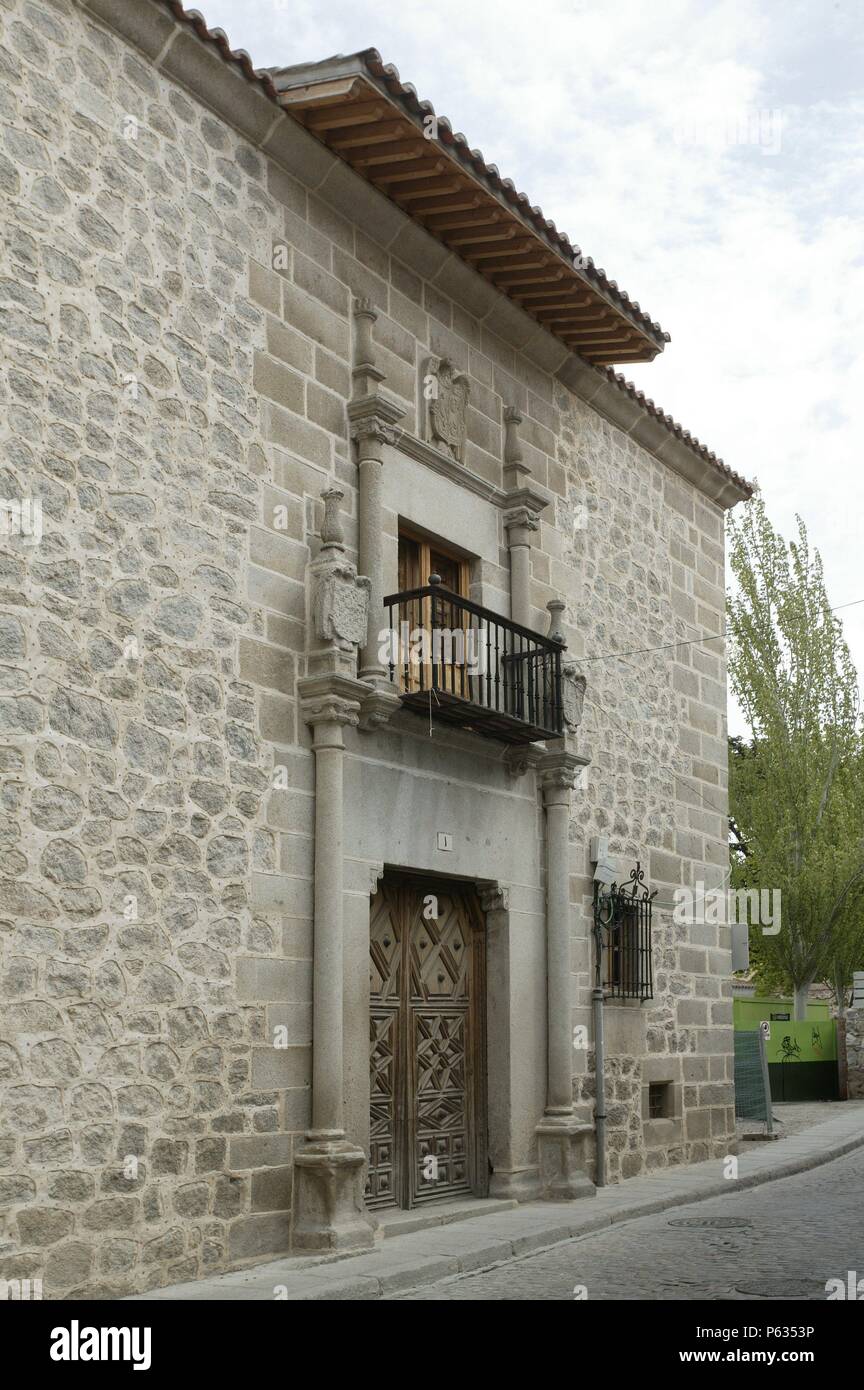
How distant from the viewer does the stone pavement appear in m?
7.11

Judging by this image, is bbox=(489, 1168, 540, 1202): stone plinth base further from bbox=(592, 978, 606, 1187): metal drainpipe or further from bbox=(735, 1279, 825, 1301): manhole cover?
bbox=(735, 1279, 825, 1301): manhole cover

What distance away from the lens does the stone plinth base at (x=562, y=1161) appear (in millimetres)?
10461

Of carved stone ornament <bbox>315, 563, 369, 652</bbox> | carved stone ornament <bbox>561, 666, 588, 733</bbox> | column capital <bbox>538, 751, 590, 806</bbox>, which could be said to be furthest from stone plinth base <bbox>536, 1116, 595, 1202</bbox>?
carved stone ornament <bbox>315, 563, 369, 652</bbox>

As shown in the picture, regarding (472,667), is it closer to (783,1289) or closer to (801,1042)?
(783,1289)

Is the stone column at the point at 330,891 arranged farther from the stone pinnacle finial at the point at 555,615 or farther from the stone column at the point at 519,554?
the stone pinnacle finial at the point at 555,615

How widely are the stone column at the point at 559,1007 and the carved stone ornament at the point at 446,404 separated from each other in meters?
2.40

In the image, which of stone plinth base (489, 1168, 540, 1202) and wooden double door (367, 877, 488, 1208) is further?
stone plinth base (489, 1168, 540, 1202)

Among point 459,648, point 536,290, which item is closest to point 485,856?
point 459,648

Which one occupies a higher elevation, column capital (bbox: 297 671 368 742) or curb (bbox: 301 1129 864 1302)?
column capital (bbox: 297 671 368 742)

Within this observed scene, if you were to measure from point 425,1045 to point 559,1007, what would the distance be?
1368 mm

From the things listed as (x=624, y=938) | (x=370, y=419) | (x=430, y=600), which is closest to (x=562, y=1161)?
(x=624, y=938)

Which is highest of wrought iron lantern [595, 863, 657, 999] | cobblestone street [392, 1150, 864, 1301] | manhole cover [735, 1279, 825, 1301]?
wrought iron lantern [595, 863, 657, 999]

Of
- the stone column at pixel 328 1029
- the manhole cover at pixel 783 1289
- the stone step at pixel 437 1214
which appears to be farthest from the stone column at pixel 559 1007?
the manhole cover at pixel 783 1289

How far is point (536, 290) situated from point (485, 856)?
14.2ft
